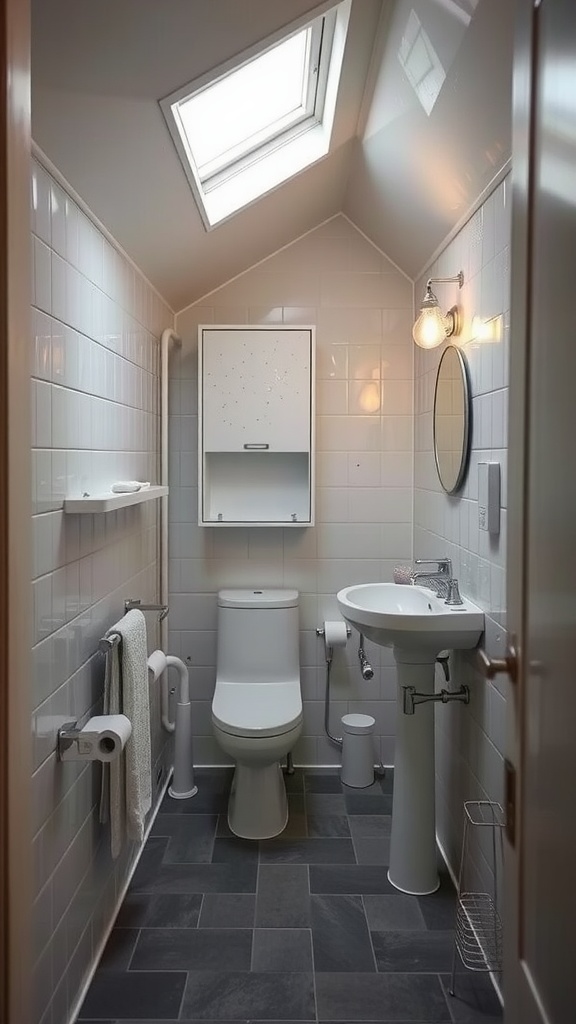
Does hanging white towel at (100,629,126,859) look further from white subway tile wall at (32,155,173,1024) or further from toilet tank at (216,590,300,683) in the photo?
toilet tank at (216,590,300,683)

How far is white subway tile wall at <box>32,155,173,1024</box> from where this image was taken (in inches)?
52.7

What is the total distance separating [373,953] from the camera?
1.79 meters

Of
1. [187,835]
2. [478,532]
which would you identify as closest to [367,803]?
[187,835]

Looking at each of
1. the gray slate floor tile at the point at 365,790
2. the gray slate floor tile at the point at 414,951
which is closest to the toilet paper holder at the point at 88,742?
the gray slate floor tile at the point at 414,951

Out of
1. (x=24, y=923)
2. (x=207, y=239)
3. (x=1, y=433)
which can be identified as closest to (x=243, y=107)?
(x=207, y=239)

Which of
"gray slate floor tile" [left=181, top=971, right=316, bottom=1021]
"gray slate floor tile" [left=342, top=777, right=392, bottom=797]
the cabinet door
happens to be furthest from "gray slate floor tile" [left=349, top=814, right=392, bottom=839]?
the cabinet door

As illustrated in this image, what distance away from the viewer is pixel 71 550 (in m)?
1.54

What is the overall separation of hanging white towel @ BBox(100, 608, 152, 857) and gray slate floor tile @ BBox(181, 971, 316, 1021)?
40cm

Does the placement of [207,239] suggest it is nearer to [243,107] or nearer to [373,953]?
[243,107]

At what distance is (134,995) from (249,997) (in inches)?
11.6

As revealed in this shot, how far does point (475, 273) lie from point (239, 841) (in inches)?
83.2

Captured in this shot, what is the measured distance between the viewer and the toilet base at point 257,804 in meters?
2.36

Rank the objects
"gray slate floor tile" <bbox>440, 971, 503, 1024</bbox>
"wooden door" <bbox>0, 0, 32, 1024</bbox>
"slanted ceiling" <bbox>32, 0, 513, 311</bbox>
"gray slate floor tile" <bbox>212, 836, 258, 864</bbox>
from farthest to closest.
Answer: "gray slate floor tile" <bbox>212, 836, 258, 864</bbox>, "gray slate floor tile" <bbox>440, 971, 503, 1024</bbox>, "slanted ceiling" <bbox>32, 0, 513, 311</bbox>, "wooden door" <bbox>0, 0, 32, 1024</bbox>

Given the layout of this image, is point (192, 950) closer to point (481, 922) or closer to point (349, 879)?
point (349, 879)
